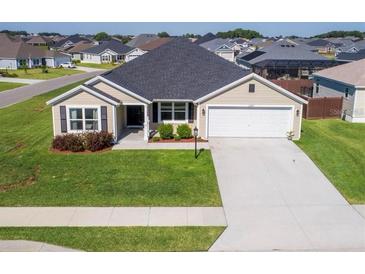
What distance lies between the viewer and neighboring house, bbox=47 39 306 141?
64.5 feet

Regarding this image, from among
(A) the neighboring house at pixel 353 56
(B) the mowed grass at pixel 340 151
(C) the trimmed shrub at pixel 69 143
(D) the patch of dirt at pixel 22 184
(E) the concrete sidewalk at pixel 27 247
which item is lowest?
(D) the patch of dirt at pixel 22 184

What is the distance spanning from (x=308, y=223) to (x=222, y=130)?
403 inches

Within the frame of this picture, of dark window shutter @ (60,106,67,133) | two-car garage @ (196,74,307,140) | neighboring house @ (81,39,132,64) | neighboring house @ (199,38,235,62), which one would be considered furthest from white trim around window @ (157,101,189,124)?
neighboring house @ (81,39,132,64)

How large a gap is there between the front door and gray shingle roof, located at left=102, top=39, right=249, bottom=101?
1298mm

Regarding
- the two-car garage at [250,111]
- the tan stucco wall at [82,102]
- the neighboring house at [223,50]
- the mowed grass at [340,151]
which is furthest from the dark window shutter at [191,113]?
the neighboring house at [223,50]

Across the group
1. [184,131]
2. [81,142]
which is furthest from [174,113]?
[81,142]

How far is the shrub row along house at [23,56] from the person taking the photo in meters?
61.7

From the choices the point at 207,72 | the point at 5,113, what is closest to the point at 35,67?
the point at 5,113

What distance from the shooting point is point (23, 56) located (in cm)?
6272

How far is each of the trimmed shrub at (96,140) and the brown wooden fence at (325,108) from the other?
47.7 feet

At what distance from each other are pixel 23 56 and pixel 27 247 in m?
58.4

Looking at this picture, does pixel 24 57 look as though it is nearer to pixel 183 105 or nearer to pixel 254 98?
pixel 183 105

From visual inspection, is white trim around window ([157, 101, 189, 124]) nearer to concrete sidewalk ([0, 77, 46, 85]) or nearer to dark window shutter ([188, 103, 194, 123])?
dark window shutter ([188, 103, 194, 123])

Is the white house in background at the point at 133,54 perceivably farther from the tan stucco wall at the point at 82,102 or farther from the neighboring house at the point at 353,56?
the tan stucco wall at the point at 82,102
